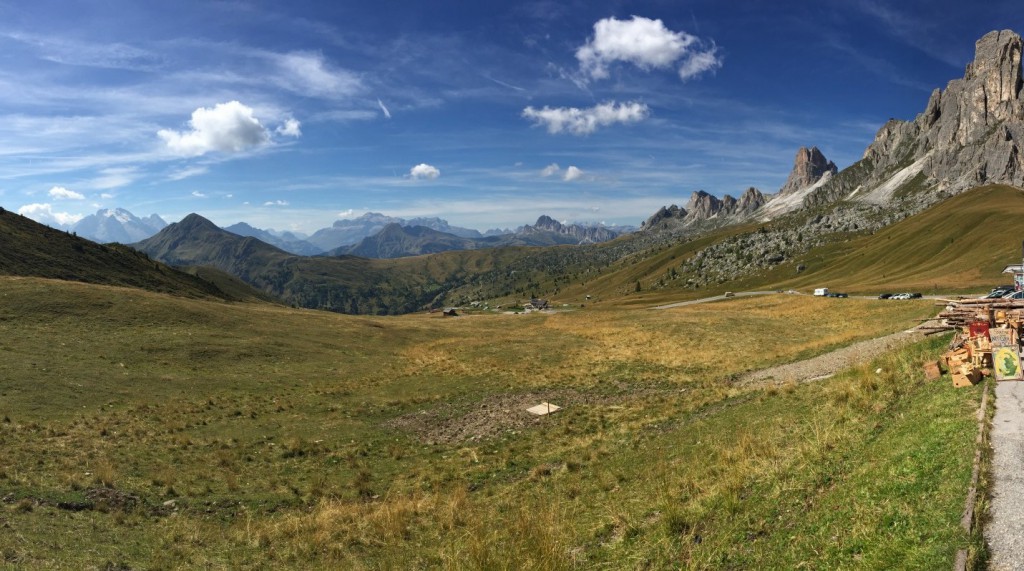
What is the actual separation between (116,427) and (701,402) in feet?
103

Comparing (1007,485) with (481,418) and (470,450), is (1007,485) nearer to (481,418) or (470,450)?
(470,450)

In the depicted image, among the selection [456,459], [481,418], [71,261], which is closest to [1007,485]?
[456,459]

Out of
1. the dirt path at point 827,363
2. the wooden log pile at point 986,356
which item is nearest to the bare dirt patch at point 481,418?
the dirt path at point 827,363

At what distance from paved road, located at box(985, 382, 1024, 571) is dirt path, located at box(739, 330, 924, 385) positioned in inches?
551

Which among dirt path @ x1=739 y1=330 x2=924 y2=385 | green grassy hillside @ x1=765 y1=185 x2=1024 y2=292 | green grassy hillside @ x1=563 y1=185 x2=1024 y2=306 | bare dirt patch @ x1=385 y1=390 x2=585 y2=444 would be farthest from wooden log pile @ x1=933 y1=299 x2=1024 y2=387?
green grassy hillside @ x1=765 y1=185 x2=1024 y2=292

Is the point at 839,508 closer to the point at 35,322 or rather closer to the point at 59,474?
the point at 59,474

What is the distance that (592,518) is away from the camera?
13227 millimetres

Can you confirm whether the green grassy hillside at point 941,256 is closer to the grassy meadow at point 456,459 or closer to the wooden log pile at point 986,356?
the grassy meadow at point 456,459

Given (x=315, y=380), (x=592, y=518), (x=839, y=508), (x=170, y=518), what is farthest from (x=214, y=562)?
(x=315, y=380)

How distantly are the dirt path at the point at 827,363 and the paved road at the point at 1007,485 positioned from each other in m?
14.0

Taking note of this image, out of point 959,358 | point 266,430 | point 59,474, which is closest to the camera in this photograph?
point 959,358

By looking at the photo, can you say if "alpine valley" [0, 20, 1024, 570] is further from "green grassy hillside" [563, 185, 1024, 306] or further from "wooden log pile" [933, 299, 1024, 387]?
"green grassy hillside" [563, 185, 1024, 306]

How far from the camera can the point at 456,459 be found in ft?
74.4

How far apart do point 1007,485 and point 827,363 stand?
22674mm
